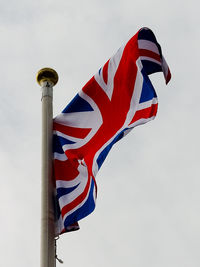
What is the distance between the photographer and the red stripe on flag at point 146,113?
33.4 feet

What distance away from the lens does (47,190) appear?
9.38 meters

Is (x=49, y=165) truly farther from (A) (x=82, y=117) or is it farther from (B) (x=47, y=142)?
(A) (x=82, y=117)

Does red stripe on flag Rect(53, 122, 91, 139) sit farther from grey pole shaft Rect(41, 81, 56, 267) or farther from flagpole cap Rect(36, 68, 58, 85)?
flagpole cap Rect(36, 68, 58, 85)

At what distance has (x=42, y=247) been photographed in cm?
882

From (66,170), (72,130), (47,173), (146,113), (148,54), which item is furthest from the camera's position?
(148,54)

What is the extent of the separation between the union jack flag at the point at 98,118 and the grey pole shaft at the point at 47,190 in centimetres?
31

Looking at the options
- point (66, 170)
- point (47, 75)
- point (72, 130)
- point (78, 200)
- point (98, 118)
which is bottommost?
point (78, 200)

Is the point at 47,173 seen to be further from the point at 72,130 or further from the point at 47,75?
the point at 47,75

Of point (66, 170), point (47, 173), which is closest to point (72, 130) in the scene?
point (66, 170)

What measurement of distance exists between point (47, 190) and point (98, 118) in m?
2.04

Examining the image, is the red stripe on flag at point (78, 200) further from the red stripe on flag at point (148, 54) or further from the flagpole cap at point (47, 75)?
the red stripe on flag at point (148, 54)

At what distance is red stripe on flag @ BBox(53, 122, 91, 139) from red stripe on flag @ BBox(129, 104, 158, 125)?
3.08 feet

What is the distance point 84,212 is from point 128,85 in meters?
2.50

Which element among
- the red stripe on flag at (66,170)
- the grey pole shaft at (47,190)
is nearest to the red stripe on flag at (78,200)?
the red stripe on flag at (66,170)
